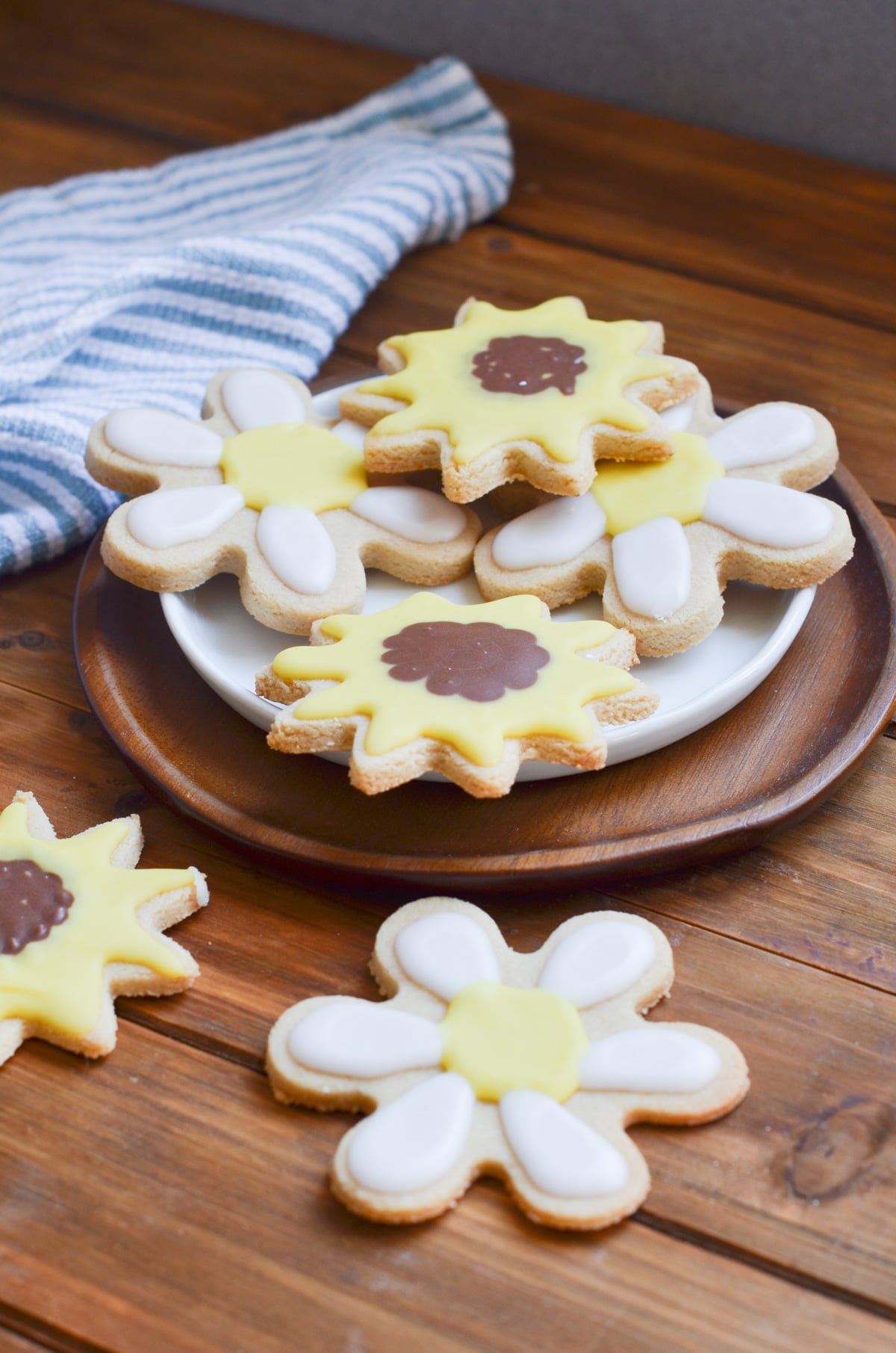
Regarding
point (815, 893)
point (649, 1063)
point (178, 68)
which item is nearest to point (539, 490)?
point (815, 893)

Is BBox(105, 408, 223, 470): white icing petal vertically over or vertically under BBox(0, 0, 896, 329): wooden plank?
under

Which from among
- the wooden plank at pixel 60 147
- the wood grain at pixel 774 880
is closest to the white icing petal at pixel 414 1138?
the wood grain at pixel 774 880

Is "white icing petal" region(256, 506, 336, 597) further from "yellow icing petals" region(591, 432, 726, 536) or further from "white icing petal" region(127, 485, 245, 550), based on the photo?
"yellow icing petals" region(591, 432, 726, 536)

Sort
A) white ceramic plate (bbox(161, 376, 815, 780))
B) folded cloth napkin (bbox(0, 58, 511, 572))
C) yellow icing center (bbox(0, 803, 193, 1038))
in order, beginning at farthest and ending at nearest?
folded cloth napkin (bbox(0, 58, 511, 572))
white ceramic plate (bbox(161, 376, 815, 780))
yellow icing center (bbox(0, 803, 193, 1038))

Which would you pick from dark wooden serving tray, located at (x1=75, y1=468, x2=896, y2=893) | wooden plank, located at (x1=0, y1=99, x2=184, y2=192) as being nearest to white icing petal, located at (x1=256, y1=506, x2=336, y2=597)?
dark wooden serving tray, located at (x1=75, y1=468, x2=896, y2=893)

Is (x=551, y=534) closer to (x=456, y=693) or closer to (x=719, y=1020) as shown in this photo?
(x=456, y=693)

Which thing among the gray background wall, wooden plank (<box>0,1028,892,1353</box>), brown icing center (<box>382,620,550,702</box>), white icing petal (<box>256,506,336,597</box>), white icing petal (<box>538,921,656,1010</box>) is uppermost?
the gray background wall

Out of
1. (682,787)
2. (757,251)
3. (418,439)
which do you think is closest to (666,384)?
(418,439)

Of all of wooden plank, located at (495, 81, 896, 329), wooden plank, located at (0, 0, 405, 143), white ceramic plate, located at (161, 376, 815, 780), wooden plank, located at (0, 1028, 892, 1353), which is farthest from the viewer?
wooden plank, located at (0, 0, 405, 143)
